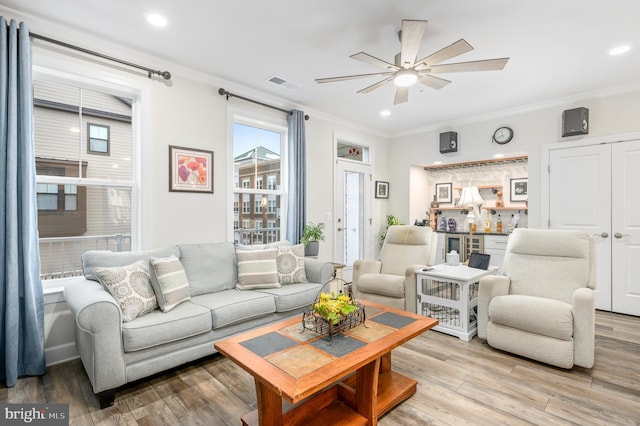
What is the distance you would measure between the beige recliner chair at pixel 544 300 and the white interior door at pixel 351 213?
2537 mm

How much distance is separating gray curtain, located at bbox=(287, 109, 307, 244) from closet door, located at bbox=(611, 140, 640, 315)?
3.86 m

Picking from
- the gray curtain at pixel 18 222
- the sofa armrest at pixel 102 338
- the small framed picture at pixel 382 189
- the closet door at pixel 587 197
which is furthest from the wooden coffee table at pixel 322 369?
the small framed picture at pixel 382 189

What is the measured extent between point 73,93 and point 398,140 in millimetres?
4922

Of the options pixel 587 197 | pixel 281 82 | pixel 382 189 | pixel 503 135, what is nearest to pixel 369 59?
pixel 281 82

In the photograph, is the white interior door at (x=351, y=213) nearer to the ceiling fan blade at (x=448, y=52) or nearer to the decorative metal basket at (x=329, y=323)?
the ceiling fan blade at (x=448, y=52)

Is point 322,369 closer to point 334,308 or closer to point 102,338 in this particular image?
point 334,308

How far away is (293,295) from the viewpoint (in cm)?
315

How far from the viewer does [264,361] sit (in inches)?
65.0

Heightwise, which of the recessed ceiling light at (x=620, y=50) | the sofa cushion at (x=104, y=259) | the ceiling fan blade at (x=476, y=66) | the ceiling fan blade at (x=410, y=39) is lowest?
the sofa cushion at (x=104, y=259)

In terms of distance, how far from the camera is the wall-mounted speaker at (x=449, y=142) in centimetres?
530

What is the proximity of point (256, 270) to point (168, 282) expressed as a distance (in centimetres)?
86

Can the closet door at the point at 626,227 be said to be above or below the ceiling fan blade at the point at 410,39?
below

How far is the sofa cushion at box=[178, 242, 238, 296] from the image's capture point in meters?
3.07

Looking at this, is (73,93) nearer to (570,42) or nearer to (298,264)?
(298,264)
